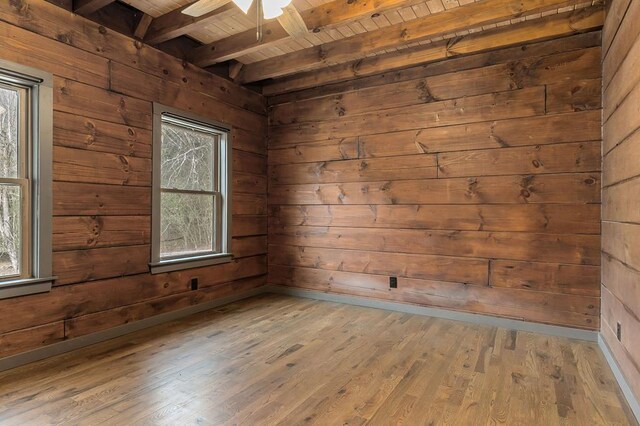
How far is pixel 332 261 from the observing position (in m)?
4.45

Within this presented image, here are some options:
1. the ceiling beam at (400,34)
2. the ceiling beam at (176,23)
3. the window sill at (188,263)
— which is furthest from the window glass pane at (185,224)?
the ceiling beam at (400,34)

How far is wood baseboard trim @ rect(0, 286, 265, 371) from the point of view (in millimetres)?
2518

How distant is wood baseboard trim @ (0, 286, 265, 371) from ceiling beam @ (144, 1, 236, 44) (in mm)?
2580

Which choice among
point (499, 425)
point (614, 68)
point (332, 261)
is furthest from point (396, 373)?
point (614, 68)

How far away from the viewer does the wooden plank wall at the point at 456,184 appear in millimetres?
3193

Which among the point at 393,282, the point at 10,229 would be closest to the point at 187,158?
the point at 10,229

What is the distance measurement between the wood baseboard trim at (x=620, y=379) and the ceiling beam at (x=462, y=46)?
2.57 m

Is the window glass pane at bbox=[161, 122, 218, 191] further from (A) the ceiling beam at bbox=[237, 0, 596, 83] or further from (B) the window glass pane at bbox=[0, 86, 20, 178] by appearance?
(B) the window glass pane at bbox=[0, 86, 20, 178]

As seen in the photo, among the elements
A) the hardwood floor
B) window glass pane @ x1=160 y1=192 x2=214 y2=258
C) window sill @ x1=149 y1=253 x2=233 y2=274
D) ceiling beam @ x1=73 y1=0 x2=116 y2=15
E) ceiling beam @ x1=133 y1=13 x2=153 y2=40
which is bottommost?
the hardwood floor

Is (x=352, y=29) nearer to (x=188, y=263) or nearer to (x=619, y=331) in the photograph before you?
(x=188, y=263)

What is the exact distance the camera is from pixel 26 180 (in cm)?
261

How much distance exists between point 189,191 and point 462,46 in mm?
3084

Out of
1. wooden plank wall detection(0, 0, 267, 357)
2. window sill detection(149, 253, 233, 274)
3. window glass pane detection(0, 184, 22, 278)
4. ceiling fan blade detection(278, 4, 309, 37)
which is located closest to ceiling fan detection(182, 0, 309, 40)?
ceiling fan blade detection(278, 4, 309, 37)

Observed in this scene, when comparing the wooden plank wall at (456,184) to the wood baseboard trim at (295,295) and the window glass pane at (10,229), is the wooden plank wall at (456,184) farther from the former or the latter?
the window glass pane at (10,229)
